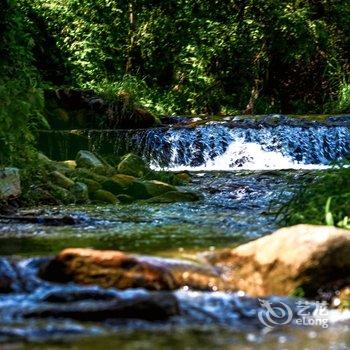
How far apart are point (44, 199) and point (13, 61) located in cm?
166

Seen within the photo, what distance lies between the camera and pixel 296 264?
404 centimetres

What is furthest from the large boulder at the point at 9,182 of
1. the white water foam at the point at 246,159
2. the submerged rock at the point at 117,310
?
the white water foam at the point at 246,159

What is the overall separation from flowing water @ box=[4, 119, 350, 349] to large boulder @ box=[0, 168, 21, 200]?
0.48m

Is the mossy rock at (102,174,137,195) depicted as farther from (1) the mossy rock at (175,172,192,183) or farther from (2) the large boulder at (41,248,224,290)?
(2) the large boulder at (41,248,224,290)

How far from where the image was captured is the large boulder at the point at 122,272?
13.1 feet

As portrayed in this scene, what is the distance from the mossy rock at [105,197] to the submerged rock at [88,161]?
5.15 feet

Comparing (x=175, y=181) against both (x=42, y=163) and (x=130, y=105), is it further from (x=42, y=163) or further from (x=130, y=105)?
(x=130, y=105)

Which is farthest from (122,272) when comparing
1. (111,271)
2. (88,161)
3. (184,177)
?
(184,177)

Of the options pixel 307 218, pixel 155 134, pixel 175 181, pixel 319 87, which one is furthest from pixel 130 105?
pixel 307 218

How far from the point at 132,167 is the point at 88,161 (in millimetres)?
698

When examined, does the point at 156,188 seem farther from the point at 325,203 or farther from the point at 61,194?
the point at 325,203

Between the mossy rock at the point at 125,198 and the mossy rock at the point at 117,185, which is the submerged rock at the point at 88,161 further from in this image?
the mossy rock at the point at 125,198

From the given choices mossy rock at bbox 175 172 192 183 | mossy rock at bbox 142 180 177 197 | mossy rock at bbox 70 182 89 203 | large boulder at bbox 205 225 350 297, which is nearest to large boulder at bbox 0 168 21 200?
mossy rock at bbox 70 182 89 203

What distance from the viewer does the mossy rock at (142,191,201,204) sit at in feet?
27.9
